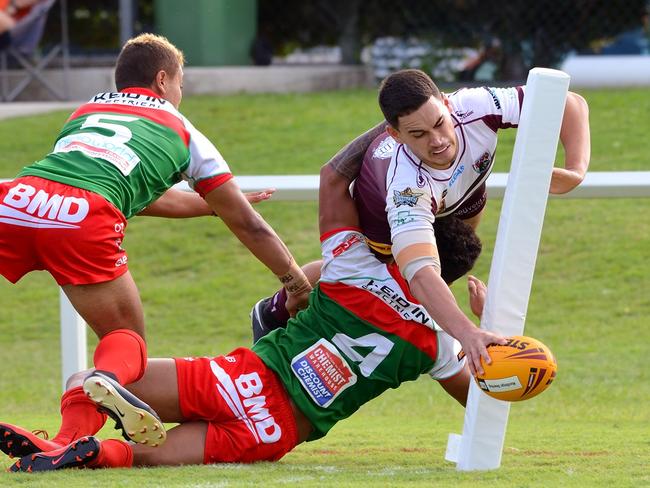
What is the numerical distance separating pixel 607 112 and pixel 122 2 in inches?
227

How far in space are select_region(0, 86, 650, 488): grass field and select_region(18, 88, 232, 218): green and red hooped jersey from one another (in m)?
1.10

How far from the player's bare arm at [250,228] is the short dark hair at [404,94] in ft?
2.46

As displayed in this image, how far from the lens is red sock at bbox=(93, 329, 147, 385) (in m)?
4.34

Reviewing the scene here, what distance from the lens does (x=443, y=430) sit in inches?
240

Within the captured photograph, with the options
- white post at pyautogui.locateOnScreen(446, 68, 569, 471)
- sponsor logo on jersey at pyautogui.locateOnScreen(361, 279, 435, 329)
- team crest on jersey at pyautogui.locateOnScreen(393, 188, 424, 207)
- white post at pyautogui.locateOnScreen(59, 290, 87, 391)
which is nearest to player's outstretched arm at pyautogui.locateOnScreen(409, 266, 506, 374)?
white post at pyautogui.locateOnScreen(446, 68, 569, 471)

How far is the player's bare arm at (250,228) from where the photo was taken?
4.86 meters

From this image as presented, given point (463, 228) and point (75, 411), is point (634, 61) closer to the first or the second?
point (463, 228)

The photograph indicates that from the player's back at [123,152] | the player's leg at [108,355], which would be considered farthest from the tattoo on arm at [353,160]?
the player's leg at [108,355]

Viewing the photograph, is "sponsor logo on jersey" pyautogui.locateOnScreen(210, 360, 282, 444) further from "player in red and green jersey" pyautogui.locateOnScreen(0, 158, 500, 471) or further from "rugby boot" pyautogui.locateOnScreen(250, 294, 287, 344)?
"rugby boot" pyautogui.locateOnScreen(250, 294, 287, 344)

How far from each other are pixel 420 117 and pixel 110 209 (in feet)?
3.90

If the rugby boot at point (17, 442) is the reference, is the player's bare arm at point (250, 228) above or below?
above

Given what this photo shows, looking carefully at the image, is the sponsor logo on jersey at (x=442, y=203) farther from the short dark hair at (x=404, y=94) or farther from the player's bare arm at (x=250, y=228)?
the player's bare arm at (x=250, y=228)


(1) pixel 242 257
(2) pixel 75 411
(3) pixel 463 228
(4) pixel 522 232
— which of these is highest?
(4) pixel 522 232

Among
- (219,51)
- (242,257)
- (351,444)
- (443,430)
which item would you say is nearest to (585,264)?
(242,257)
